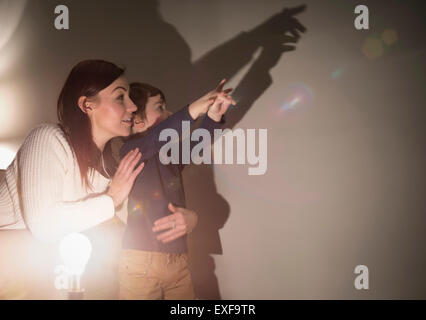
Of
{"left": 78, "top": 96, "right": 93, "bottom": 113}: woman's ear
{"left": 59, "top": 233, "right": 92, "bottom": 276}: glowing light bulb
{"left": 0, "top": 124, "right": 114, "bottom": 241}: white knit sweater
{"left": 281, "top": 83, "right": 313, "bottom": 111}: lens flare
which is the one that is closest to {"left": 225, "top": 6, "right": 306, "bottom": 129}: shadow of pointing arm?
{"left": 281, "top": 83, "right": 313, "bottom": 111}: lens flare

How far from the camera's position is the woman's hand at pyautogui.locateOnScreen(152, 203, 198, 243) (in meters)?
1.81

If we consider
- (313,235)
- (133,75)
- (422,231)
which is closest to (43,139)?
(133,75)

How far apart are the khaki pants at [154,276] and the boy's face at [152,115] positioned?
0.59 m

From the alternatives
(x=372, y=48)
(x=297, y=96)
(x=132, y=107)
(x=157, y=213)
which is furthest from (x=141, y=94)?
(x=372, y=48)

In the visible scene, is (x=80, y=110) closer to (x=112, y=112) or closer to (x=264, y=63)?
(x=112, y=112)

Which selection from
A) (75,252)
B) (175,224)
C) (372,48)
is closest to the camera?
(75,252)

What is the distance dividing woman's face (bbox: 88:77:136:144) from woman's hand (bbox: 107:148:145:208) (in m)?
0.15

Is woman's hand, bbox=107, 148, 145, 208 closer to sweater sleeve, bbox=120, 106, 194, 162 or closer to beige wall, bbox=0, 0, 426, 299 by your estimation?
sweater sleeve, bbox=120, 106, 194, 162

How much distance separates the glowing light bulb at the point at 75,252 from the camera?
154cm

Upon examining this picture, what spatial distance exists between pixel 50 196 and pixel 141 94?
64 cm

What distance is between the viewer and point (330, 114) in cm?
199

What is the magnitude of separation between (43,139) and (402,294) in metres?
1.91

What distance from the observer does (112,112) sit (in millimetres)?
1866

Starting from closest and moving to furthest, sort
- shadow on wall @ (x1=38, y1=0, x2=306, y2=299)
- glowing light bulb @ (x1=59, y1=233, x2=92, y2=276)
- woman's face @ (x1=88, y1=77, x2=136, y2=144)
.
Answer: glowing light bulb @ (x1=59, y1=233, x2=92, y2=276)
woman's face @ (x1=88, y1=77, x2=136, y2=144)
shadow on wall @ (x1=38, y1=0, x2=306, y2=299)
